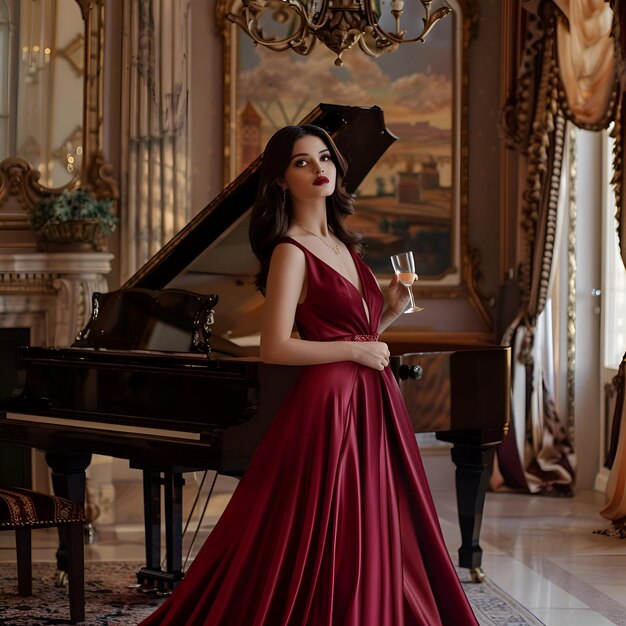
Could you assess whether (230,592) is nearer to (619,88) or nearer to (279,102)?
(619,88)

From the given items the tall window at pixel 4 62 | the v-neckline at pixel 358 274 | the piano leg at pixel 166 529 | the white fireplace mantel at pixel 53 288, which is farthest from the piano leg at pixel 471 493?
the tall window at pixel 4 62

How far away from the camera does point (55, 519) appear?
3.68 meters

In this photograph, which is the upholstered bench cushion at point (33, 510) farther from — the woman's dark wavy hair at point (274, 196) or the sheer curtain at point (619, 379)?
the sheer curtain at point (619, 379)

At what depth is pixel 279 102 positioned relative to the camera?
6.52 m

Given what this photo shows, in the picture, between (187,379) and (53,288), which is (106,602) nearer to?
(187,379)

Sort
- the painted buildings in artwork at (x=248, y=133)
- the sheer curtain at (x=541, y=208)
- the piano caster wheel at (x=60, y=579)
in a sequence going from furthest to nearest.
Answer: the painted buildings in artwork at (x=248, y=133)
the sheer curtain at (x=541, y=208)
the piano caster wheel at (x=60, y=579)

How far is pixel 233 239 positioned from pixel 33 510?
1191 mm

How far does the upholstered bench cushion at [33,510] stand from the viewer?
142 inches

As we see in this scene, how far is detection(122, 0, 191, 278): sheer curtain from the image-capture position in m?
6.11

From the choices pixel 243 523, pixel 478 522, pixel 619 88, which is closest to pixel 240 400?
pixel 243 523

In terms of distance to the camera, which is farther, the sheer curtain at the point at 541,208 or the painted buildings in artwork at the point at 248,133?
the painted buildings in artwork at the point at 248,133

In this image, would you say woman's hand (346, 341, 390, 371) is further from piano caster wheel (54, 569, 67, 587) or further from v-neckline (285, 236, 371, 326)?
piano caster wheel (54, 569, 67, 587)

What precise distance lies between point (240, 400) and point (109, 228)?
267cm

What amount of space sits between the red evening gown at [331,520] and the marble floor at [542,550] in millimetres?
1191
